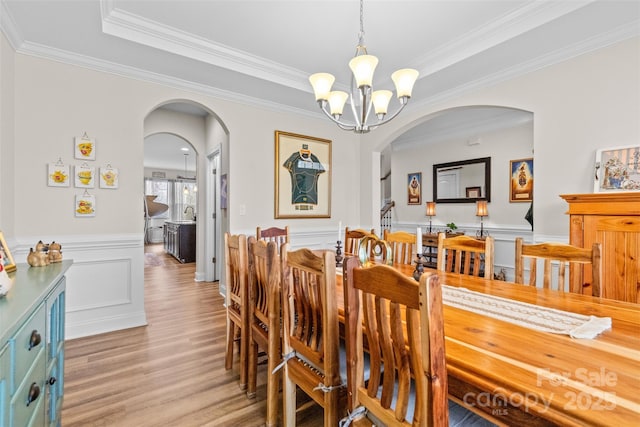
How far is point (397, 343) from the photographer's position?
872 mm

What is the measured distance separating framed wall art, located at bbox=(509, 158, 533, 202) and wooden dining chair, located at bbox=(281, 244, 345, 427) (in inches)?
172

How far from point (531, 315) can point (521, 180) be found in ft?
13.4

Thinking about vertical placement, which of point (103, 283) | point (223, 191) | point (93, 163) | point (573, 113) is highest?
point (573, 113)

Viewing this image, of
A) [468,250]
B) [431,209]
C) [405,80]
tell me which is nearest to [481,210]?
[431,209]

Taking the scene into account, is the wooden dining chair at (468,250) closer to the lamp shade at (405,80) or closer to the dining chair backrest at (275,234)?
the lamp shade at (405,80)

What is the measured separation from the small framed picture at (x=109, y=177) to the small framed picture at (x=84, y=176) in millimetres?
67

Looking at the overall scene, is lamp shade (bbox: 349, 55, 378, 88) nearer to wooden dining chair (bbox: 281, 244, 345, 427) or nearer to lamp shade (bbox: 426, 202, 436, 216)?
wooden dining chair (bbox: 281, 244, 345, 427)

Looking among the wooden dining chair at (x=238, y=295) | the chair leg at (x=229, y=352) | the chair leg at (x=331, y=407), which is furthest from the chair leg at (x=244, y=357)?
the chair leg at (x=331, y=407)

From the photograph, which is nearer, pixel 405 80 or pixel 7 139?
pixel 405 80

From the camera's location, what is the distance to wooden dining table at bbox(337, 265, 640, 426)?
0.67 metres

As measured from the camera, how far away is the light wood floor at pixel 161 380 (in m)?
1.72

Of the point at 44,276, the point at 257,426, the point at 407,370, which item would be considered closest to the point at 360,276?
the point at 407,370

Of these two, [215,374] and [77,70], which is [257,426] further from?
[77,70]

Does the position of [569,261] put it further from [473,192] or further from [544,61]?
[473,192]
